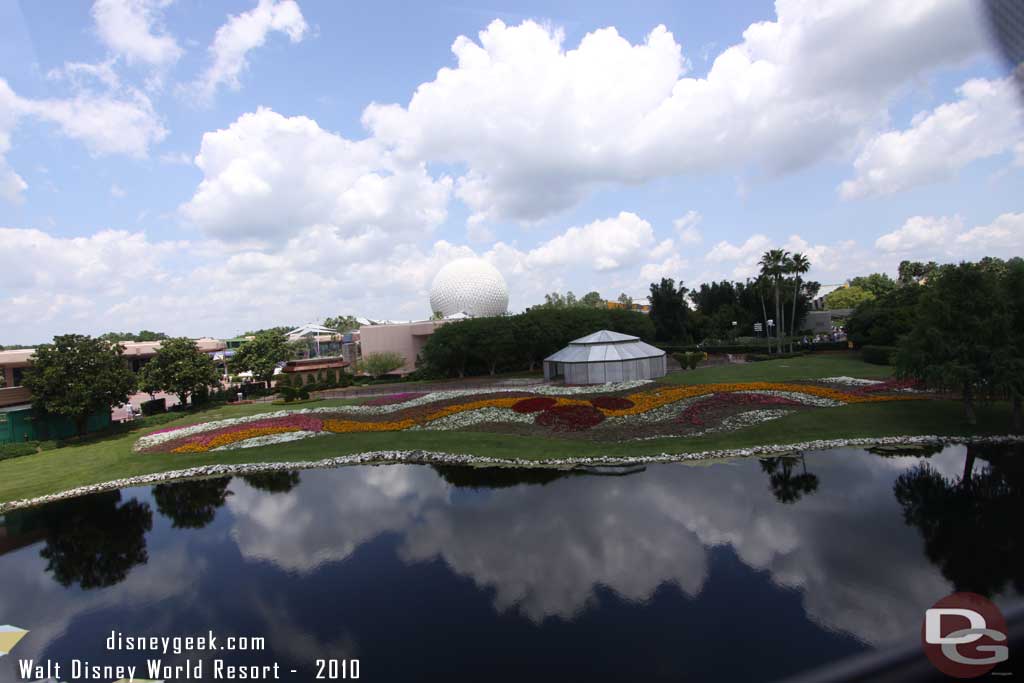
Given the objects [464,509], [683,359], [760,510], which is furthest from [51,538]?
[683,359]

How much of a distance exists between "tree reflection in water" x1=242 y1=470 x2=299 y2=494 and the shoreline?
0.62 meters

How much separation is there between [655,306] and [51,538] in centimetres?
6650

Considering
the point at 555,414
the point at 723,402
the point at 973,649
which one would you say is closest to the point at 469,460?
the point at 555,414

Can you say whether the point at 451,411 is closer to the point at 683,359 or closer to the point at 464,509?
the point at 464,509

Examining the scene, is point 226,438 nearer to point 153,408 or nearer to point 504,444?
point 504,444

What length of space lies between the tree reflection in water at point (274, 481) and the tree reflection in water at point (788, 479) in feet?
55.9

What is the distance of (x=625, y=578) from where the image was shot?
12.1 m

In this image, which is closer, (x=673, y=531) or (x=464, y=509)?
(x=673, y=531)

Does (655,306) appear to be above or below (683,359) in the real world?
above

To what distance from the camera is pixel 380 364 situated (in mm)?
59031

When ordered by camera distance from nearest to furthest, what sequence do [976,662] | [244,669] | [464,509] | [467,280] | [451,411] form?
[976,662] < [244,669] < [464,509] < [451,411] < [467,280]

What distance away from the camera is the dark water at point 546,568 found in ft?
32.6

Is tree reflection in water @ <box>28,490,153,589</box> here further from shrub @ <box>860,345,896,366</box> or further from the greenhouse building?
shrub @ <box>860,345,896,366</box>

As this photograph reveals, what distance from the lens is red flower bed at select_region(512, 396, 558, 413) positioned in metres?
29.9
